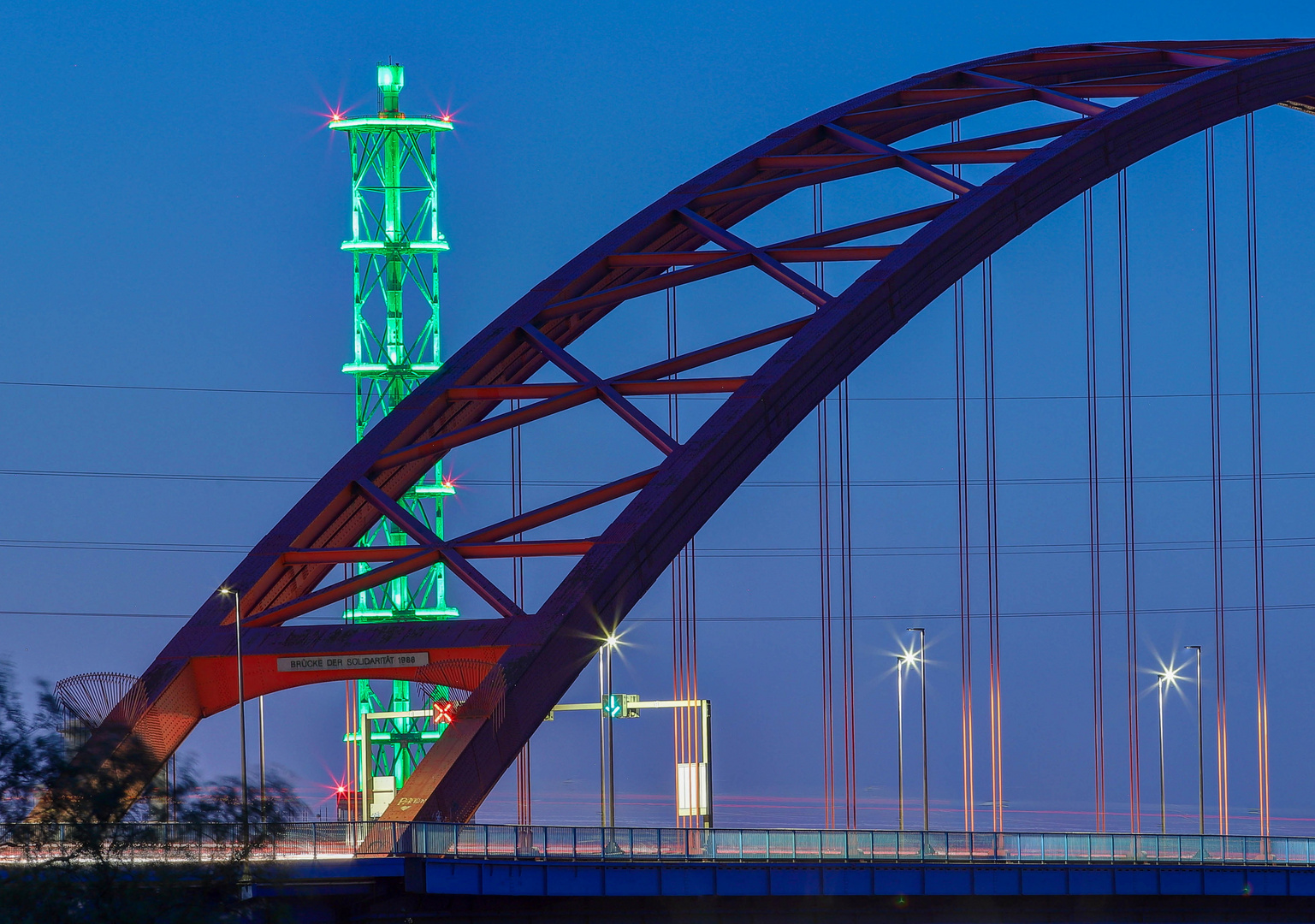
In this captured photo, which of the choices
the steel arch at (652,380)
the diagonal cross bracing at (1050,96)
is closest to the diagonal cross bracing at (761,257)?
the steel arch at (652,380)

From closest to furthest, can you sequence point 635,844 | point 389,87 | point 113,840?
point 113,840
point 635,844
point 389,87

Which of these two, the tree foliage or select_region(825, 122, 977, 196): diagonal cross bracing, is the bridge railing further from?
select_region(825, 122, 977, 196): diagonal cross bracing

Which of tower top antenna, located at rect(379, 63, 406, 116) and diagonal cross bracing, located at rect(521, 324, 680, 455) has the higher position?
tower top antenna, located at rect(379, 63, 406, 116)

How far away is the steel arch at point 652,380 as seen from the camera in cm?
3900

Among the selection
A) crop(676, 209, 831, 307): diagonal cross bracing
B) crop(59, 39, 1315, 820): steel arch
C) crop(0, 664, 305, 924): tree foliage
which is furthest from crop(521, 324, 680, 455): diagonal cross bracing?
crop(0, 664, 305, 924): tree foliage

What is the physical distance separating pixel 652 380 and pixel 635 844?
11.3 meters

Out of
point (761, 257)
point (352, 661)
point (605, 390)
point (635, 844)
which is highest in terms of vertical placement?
point (761, 257)

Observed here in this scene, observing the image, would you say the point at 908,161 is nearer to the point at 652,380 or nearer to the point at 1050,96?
the point at 1050,96

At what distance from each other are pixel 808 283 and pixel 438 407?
7.84m

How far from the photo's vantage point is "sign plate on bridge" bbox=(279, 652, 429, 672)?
39.2 metres

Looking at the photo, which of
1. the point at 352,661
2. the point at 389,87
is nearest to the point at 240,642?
the point at 352,661

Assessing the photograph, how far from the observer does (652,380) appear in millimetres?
47094

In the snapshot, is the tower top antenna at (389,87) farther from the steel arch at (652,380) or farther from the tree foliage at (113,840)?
the tree foliage at (113,840)

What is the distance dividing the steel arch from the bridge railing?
818mm
